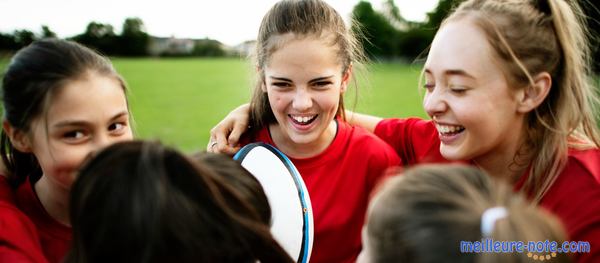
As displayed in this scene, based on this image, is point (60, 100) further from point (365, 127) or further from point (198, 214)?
point (365, 127)

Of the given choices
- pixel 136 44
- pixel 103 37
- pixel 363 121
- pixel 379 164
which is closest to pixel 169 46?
pixel 136 44

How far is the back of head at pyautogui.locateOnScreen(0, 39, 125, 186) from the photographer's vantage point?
1883 millimetres

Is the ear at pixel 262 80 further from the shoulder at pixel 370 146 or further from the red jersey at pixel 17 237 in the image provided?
the red jersey at pixel 17 237

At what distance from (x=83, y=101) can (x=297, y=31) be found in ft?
3.25

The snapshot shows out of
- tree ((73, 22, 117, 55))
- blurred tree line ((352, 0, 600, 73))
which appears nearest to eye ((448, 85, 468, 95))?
blurred tree line ((352, 0, 600, 73))

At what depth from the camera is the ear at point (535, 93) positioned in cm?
A: 207

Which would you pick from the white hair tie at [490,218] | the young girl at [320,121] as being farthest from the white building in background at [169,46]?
the white hair tie at [490,218]

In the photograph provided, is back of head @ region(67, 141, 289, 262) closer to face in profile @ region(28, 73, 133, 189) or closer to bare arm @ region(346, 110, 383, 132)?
face in profile @ region(28, 73, 133, 189)

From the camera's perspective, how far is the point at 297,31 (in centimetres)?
240

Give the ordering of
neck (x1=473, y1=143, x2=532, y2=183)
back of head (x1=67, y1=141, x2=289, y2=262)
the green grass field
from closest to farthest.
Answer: back of head (x1=67, y1=141, x2=289, y2=262), neck (x1=473, y1=143, x2=532, y2=183), the green grass field

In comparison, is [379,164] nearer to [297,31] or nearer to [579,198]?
[297,31]

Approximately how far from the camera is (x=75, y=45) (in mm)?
2074

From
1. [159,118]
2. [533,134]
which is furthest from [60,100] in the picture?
[159,118]

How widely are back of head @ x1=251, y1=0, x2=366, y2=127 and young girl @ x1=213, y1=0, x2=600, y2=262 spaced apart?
54cm
